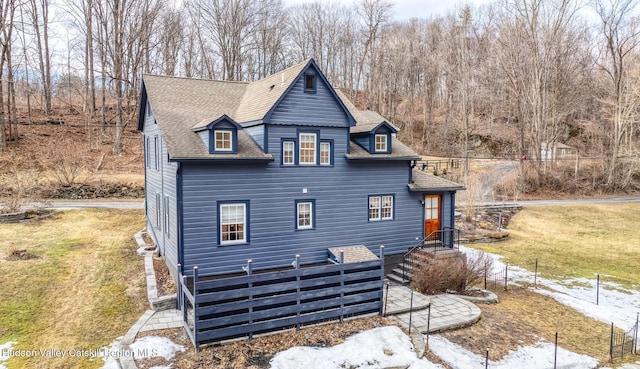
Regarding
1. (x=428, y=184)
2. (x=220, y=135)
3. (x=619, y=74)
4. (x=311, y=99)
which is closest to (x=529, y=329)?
(x=428, y=184)

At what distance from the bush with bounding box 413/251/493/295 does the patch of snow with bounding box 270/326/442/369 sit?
3.95 metres

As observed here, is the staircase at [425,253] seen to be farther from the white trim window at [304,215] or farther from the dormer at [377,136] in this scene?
the dormer at [377,136]

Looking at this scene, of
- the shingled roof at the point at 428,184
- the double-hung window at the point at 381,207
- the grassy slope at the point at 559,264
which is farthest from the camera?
the shingled roof at the point at 428,184

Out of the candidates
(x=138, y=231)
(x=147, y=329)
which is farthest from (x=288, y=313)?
(x=138, y=231)

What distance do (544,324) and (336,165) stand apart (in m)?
8.39

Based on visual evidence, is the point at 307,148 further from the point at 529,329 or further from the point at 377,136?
the point at 529,329

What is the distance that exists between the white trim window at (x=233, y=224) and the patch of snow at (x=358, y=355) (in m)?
4.70

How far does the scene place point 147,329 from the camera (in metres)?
10.0

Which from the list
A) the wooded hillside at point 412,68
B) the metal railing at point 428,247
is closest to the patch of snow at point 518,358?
the metal railing at point 428,247

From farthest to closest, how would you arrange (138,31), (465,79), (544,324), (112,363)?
(465,79) < (138,31) < (544,324) < (112,363)

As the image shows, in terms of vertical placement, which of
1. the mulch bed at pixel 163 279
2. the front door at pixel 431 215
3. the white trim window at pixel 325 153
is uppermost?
the white trim window at pixel 325 153

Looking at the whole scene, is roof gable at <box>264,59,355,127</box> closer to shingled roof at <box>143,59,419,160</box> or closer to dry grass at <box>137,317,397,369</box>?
shingled roof at <box>143,59,419,160</box>

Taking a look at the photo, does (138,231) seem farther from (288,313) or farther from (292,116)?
(288,313)

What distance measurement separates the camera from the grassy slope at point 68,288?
9.48 metres
